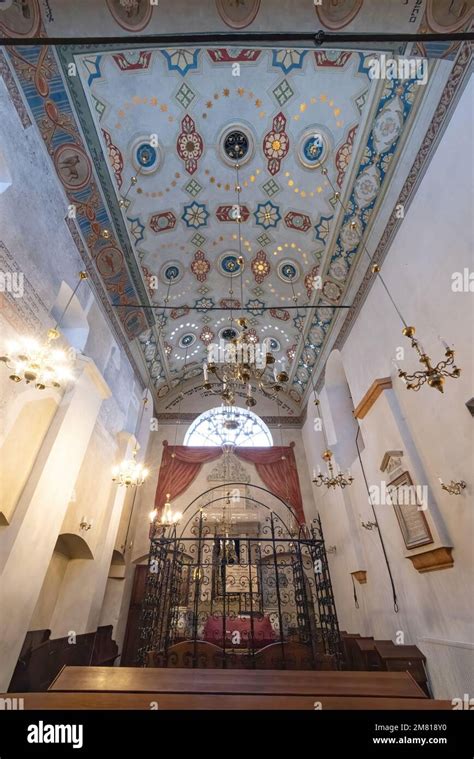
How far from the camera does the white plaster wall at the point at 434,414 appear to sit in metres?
3.21

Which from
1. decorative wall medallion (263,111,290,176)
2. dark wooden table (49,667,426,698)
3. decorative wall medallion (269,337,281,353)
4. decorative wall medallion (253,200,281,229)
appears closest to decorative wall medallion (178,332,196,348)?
decorative wall medallion (269,337,281,353)

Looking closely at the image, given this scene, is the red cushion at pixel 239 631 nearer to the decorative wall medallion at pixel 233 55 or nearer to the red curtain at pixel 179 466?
the red curtain at pixel 179 466

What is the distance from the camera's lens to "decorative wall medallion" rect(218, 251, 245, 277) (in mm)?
7595

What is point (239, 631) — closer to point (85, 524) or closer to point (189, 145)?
point (85, 524)

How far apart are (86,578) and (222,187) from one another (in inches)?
331

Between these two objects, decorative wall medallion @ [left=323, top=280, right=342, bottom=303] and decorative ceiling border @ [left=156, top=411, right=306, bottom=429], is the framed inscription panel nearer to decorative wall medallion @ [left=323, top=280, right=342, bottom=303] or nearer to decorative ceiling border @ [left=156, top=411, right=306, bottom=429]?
decorative wall medallion @ [left=323, top=280, right=342, bottom=303]

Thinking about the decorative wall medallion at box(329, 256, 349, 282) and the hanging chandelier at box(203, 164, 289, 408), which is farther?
the decorative wall medallion at box(329, 256, 349, 282)

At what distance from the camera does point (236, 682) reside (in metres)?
2.02

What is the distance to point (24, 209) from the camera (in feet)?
13.5

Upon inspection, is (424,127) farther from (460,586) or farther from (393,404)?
(460,586)

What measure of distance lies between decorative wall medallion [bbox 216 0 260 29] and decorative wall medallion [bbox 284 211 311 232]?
351 cm

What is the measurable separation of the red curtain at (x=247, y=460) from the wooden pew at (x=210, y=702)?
7.75m
